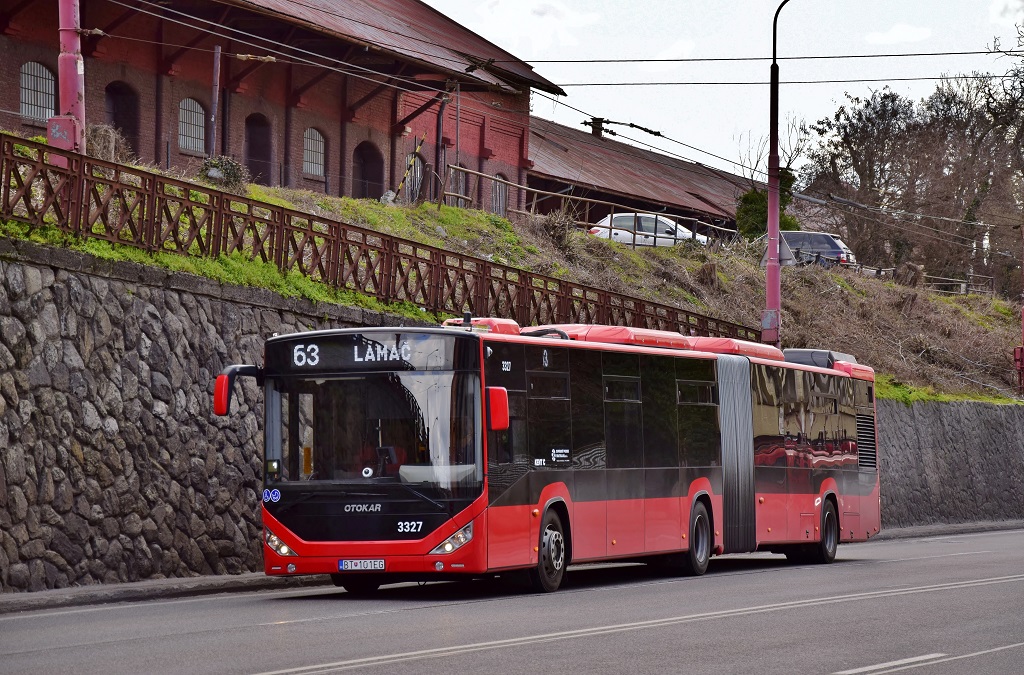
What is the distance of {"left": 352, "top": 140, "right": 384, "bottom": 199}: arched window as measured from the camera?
43844 mm

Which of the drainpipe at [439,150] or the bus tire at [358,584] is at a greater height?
the drainpipe at [439,150]

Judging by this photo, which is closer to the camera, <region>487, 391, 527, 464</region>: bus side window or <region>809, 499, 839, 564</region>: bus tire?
<region>487, 391, 527, 464</region>: bus side window

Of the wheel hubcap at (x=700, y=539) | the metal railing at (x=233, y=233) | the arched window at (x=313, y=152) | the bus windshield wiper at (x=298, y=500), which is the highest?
the arched window at (x=313, y=152)

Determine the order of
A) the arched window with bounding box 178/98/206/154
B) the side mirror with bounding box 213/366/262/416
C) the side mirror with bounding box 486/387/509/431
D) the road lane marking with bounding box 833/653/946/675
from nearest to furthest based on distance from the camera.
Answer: the road lane marking with bounding box 833/653/946/675 < the side mirror with bounding box 486/387/509/431 < the side mirror with bounding box 213/366/262/416 < the arched window with bounding box 178/98/206/154

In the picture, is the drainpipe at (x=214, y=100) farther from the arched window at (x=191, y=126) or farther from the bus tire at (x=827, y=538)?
the bus tire at (x=827, y=538)

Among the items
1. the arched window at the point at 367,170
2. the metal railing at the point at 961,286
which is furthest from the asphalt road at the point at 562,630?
the metal railing at the point at 961,286

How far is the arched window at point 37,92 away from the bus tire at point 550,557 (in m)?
18.8

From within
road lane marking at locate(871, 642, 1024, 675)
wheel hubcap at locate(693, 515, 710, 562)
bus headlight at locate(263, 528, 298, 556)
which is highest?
bus headlight at locate(263, 528, 298, 556)

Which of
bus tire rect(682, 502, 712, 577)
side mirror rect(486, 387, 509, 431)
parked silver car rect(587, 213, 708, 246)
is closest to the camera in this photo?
side mirror rect(486, 387, 509, 431)

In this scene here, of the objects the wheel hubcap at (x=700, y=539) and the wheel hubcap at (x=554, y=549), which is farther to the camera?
the wheel hubcap at (x=700, y=539)

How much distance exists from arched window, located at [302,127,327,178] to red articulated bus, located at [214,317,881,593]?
70.2ft

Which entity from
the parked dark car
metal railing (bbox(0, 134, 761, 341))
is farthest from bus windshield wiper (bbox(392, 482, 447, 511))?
the parked dark car

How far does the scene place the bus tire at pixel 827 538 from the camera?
25141 millimetres

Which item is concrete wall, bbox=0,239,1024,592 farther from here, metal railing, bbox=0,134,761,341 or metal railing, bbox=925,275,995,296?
metal railing, bbox=925,275,995,296
